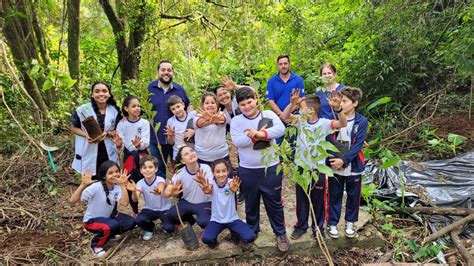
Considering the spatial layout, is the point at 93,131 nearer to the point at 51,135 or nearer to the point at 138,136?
the point at 138,136

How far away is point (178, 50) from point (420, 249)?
6.87 metres

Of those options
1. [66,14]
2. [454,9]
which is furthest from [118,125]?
[454,9]

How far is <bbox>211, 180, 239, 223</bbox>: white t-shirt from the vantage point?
343 centimetres

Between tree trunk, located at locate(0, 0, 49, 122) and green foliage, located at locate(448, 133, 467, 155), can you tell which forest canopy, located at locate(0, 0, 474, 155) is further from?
Result: green foliage, located at locate(448, 133, 467, 155)

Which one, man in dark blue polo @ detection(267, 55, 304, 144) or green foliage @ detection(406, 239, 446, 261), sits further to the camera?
man in dark blue polo @ detection(267, 55, 304, 144)

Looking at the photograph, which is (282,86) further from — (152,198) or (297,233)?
(152,198)

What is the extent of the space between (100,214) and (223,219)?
125cm

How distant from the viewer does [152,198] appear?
12.0 feet

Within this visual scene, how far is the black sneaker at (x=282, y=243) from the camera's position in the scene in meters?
3.42

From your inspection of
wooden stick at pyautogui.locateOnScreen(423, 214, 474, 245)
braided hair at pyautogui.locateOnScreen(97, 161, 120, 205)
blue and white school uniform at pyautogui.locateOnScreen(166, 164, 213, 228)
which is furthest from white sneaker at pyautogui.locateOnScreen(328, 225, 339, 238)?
braided hair at pyautogui.locateOnScreen(97, 161, 120, 205)

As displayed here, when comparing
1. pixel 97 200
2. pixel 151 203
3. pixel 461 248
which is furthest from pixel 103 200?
pixel 461 248

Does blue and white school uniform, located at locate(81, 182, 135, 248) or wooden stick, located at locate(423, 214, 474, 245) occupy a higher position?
blue and white school uniform, located at locate(81, 182, 135, 248)

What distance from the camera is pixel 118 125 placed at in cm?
392

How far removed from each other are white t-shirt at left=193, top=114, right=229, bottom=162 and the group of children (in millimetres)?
11
